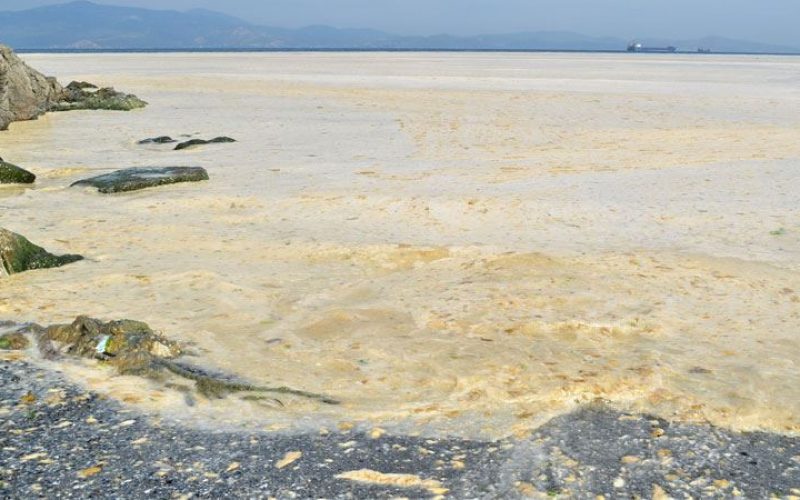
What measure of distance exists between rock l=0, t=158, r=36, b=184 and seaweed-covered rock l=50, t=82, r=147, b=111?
992cm

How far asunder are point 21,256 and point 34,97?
1364cm

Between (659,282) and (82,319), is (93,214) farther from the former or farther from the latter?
(659,282)

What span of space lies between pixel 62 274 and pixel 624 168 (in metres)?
7.73

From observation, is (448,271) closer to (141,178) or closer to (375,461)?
(375,461)

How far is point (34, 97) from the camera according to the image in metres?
19.1

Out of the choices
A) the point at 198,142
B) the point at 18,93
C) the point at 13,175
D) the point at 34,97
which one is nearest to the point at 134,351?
the point at 13,175

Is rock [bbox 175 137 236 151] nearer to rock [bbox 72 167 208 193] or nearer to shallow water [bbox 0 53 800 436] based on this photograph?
shallow water [bbox 0 53 800 436]

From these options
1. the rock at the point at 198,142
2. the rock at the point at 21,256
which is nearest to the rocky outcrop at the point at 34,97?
the rock at the point at 198,142

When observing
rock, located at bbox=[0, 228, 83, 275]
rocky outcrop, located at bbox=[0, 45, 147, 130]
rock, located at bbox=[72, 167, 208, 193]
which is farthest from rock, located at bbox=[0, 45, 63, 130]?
rock, located at bbox=[0, 228, 83, 275]

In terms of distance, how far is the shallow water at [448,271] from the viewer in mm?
4754

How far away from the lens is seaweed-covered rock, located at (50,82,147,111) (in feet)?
67.8

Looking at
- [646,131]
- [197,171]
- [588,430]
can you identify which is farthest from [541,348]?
[646,131]

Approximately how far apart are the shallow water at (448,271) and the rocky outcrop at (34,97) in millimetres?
3163

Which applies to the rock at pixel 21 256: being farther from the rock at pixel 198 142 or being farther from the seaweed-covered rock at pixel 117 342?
the rock at pixel 198 142
